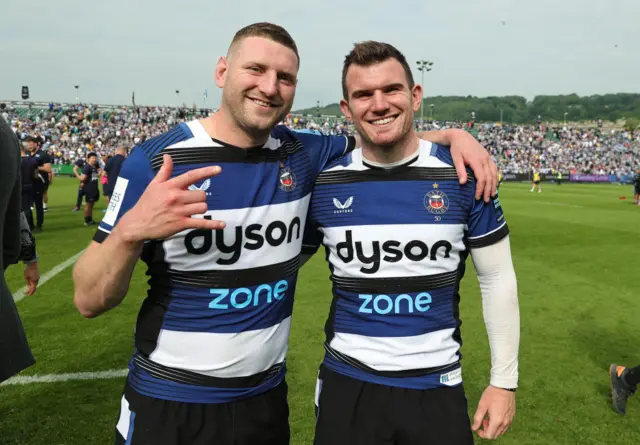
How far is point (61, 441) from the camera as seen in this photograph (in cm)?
343

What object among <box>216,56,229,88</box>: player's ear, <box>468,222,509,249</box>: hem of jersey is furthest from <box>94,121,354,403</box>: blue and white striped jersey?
<box>468,222,509,249</box>: hem of jersey

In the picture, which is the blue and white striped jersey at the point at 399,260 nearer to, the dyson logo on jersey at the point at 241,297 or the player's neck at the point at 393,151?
the player's neck at the point at 393,151

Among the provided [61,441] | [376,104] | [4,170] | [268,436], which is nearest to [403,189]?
[376,104]

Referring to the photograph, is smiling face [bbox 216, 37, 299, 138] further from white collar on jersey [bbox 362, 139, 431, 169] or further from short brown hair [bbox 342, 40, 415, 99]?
white collar on jersey [bbox 362, 139, 431, 169]

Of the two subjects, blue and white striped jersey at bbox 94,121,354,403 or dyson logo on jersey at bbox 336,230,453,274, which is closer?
blue and white striped jersey at bbox 94,121,354,403

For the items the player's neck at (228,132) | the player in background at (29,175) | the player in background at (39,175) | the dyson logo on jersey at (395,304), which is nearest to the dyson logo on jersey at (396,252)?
the dyson logo on jersey at (395,304)

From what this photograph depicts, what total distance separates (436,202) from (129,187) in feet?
4.49

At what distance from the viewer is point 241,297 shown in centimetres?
205

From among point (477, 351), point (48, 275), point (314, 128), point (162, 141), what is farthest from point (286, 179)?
point (314, 128)

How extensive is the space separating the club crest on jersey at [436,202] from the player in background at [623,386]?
283cm

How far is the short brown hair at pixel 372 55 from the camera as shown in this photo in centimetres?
236

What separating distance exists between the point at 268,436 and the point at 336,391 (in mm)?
358

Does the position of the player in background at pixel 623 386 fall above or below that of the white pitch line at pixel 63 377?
above

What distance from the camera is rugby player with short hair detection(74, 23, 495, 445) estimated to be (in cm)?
201
